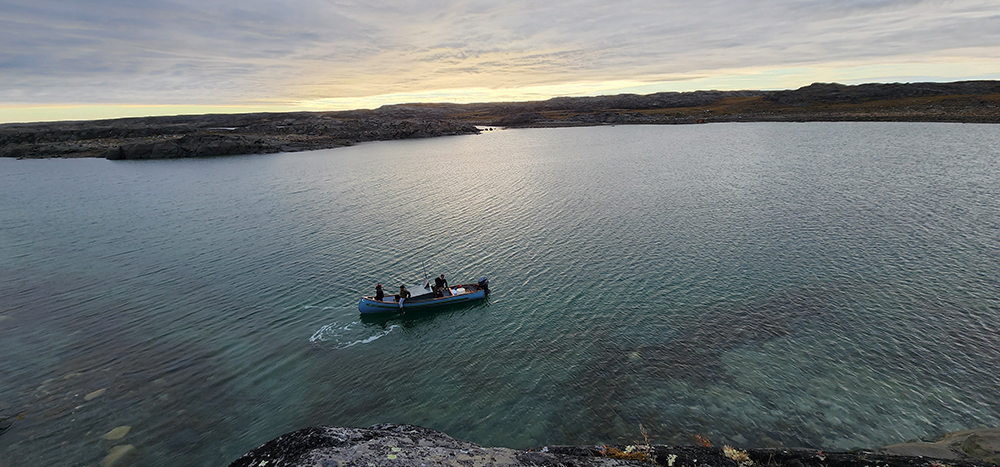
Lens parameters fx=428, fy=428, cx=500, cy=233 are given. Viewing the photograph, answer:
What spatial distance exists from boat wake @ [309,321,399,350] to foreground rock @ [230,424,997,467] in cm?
1184

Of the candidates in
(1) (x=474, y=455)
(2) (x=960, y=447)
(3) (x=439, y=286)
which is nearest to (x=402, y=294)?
(3) (x=439, y=286)

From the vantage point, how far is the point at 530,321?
84.6 ft

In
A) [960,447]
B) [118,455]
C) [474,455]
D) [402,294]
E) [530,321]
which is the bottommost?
[118,455]

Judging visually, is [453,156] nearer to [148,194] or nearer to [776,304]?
[148,194]

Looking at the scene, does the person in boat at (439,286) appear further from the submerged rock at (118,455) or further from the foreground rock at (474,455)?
the submerged rock at (118,455)

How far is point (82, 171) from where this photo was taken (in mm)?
101062

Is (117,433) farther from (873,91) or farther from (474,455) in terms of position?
(873,91)

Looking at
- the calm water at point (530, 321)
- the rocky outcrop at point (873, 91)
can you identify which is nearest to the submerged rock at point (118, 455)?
the calm water at point (530, 321)

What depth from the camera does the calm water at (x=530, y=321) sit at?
58.5 ft

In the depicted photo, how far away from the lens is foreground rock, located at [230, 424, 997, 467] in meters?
11.4

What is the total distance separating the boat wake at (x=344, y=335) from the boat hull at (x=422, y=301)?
1.26 metres

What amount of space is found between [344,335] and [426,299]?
547 cm

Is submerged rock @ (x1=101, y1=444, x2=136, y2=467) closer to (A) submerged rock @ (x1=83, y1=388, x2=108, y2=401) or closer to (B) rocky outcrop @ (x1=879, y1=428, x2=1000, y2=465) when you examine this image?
(A) submerged rock @ (x1=83, y1=388, x2=108, y2=401)

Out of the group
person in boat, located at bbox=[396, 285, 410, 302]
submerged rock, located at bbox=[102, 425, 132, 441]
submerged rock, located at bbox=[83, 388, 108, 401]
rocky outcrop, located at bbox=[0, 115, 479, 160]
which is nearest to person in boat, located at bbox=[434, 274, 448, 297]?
person in boat, located at bbox=[396, 285, 410, 302]
